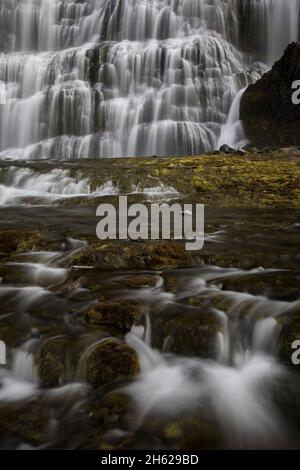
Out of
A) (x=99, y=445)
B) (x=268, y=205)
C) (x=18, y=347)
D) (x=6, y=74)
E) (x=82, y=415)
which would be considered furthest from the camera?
(x=6, y=74)

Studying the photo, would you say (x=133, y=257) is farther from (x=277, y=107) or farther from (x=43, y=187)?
(x=277, y=107)

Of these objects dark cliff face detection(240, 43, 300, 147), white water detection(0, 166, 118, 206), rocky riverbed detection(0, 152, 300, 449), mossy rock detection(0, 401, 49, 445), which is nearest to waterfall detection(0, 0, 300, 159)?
dark cliff face detection(240, 43, 300, 147)

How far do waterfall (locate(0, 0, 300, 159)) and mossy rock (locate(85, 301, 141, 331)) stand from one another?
1441cm

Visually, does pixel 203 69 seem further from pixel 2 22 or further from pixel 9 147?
pixel 2 22

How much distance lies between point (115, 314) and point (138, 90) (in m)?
18.9

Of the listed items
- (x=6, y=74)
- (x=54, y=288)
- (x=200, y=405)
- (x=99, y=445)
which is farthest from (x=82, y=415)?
(x=6, y=74)

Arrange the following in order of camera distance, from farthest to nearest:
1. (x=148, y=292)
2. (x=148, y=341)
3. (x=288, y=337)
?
(x=148, y=292) < (x=148, y=341) < (x=288, y=337)

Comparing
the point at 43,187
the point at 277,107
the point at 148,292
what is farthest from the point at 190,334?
the point at 277,107

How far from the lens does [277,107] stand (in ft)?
58.9

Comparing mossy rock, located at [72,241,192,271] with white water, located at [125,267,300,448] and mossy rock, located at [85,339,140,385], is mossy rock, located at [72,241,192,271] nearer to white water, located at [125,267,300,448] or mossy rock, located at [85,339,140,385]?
white water, located at [125,267,300,448]

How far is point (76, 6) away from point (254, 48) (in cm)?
1332

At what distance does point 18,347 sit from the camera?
397 cm

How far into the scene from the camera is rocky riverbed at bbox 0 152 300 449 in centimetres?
305

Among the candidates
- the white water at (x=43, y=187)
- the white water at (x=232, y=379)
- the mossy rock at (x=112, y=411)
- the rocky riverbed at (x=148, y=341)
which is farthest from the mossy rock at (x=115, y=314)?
the white water at (x=43, y=187)
